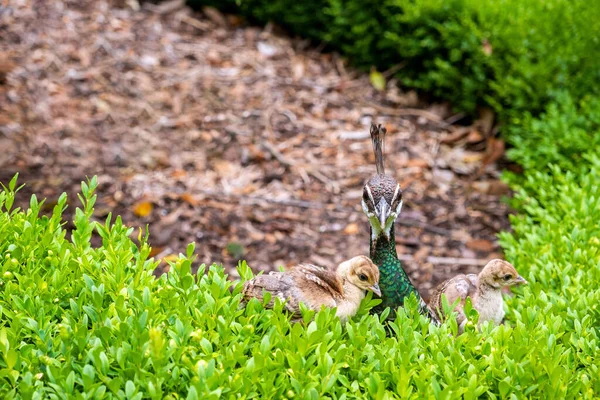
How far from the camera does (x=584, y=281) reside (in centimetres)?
361

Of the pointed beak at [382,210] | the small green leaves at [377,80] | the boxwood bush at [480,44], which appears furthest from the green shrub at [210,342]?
the small green leaves at [377,80]

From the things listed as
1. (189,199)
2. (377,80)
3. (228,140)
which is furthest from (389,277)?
(377,80)

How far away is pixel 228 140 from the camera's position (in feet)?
21.2

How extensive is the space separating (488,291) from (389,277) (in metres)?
0.47

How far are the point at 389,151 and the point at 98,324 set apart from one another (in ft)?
13.8

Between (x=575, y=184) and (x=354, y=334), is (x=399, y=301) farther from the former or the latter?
(x=575, y=184)

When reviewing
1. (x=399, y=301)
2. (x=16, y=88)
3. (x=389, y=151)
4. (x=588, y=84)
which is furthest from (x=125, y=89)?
(x=399, y=301)

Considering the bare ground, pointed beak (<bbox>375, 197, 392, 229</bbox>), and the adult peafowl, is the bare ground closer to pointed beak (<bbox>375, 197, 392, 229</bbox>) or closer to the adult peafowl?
the adult peafowl

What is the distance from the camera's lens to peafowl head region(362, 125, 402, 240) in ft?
10.8

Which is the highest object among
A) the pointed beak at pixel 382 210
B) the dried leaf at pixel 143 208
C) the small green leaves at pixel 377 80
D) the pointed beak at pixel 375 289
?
the pointed beak at pixel 382 210

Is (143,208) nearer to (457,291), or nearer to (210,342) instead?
(457,291)

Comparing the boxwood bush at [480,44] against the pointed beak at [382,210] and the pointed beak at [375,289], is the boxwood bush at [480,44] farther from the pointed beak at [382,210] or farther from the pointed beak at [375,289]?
the pointed beak at [375,289]

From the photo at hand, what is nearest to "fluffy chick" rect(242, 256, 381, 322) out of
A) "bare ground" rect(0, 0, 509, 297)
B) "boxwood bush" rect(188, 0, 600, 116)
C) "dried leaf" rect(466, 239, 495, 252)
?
"bare ground" rect(0, 0, 509, 297)

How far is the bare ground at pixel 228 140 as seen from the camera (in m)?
5.48
